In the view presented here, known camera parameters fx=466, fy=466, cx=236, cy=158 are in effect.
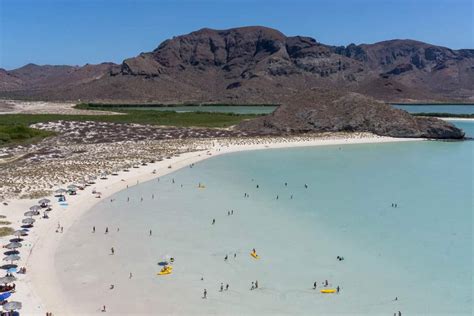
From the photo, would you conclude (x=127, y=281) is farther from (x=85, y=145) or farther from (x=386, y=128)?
(x=386, y=128)

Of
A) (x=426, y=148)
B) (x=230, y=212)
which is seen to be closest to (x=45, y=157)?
(x=230, y=212)

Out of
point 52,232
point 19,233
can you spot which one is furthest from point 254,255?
point 19,233

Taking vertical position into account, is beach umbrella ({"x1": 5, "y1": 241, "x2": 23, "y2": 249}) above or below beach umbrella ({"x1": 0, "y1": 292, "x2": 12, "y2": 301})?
above

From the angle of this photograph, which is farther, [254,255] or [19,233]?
[19,233]

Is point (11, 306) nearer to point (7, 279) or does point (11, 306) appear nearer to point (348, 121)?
point (7, 279)

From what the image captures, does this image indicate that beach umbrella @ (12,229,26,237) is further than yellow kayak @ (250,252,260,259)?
Yes

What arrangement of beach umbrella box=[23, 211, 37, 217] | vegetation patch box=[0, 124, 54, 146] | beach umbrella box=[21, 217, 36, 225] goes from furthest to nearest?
vegetation patch box=[0, 124, 54, 146]
beach umbrella box=[23, 211, 37, 217]
beach umbrella box=[21, 217, 36, 225]

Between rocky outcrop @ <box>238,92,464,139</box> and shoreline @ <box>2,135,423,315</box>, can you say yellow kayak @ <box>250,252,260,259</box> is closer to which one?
shoreline @ <box>2,135,423,315</box>

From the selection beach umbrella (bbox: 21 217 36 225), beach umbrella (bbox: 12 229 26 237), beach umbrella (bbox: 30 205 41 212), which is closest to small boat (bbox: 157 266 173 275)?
Answer: beach umbrella (bbox: 12 229 26 237)
